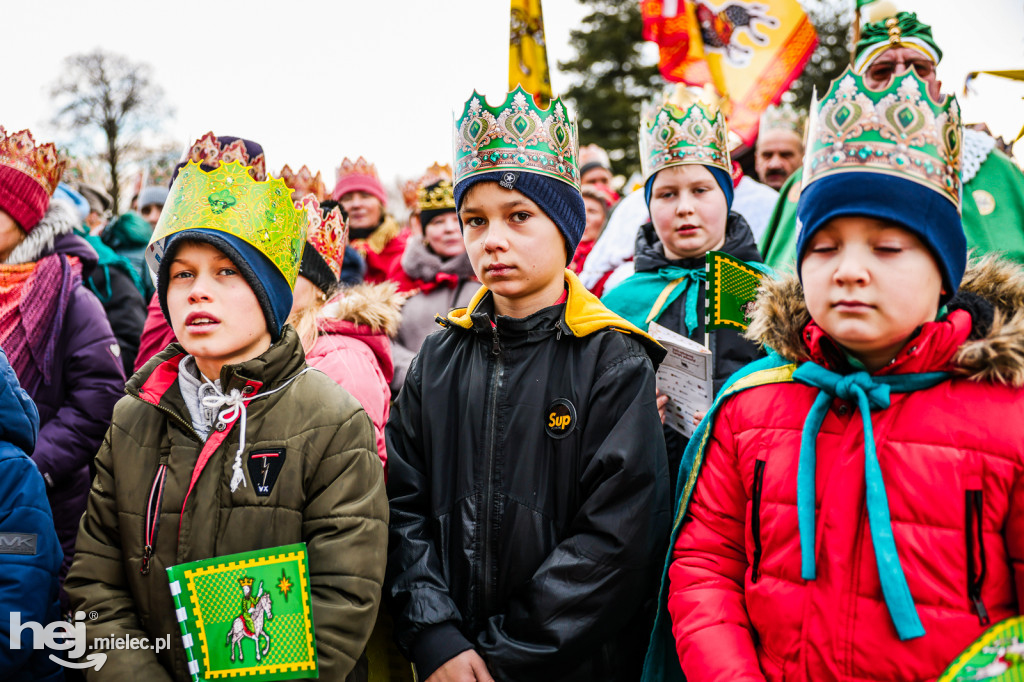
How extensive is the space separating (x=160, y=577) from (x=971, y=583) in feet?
7.06

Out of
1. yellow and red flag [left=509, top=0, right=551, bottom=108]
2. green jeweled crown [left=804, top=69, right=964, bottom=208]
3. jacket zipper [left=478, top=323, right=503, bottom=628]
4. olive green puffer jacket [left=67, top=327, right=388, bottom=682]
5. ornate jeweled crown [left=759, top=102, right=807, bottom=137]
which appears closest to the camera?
green jeweled crown [left=804, top=69, right=964, bottom=208]

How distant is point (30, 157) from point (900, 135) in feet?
12.6

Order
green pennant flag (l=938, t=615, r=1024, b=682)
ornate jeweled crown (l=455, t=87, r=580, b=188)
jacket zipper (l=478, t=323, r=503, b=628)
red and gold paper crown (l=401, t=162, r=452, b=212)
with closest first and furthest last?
1. green pennant flag (l=938, t=615, r=1024, b=682)
2. jacket zipper (l=478, t=323, r=503, b=628)
3. ornate jeweled crown (l=455, t=87, r=580, b=188)
4. red and gold paper crown (l=401, t=162, r=452, b=212)

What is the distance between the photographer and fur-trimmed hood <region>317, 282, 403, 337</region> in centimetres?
361

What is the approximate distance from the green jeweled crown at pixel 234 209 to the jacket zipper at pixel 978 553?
2.12m

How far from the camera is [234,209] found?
247cm

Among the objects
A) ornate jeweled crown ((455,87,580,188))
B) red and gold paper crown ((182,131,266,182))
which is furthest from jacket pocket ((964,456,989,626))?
red and gold paper crown ((182,131,266,182))

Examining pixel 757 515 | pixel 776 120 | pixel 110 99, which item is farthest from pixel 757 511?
pixel 110 99

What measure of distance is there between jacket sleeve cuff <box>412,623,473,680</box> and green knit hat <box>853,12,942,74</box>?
293 centimetres

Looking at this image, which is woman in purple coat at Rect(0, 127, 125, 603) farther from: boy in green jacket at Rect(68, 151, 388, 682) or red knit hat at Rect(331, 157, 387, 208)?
red knit hat at Rect(331, 157, 387, 208)

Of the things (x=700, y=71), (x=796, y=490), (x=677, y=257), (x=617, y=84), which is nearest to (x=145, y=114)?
(x=617, y=84)

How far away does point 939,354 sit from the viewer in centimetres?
180

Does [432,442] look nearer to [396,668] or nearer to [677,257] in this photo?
[396,668]

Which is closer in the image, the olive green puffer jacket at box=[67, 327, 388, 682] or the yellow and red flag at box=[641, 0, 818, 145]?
the olive green puffer jacket at box=[67, 327, 388, 682]
